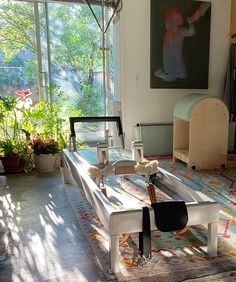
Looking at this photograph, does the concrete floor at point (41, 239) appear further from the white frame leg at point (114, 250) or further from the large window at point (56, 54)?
the large window at point (56, 54)

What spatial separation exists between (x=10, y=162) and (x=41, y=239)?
5.54ft

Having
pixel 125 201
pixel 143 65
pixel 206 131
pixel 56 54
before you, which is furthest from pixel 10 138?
pixel 206 131

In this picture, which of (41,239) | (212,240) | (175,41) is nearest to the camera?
(212,240)

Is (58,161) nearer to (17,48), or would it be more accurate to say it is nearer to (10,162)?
(10,162)

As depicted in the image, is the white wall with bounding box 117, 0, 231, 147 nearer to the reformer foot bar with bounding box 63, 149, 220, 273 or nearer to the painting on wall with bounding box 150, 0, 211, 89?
the painting on wall with bounding box 150, 0, 211, 89

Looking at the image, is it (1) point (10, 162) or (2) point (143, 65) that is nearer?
(1) point (10, 162)

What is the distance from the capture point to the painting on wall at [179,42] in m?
3.86

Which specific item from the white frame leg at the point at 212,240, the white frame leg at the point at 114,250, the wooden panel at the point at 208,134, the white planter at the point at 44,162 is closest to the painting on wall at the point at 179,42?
the wooden panel at the point at 208,134

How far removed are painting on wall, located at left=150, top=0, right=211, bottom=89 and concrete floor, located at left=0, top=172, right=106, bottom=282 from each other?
7.13 feet

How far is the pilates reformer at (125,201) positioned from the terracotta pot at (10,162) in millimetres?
730

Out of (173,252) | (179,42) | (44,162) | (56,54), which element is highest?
(179,42)

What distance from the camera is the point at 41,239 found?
180 cm

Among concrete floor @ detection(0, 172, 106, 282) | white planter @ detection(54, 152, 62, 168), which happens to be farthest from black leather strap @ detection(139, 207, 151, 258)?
white planter @ detection(54, 152, 62, 168)

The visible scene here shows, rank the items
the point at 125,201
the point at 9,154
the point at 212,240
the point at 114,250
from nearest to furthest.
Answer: the point at 114,250 → the point at 212,240 → the point at 125,201 → the point at 9,154
